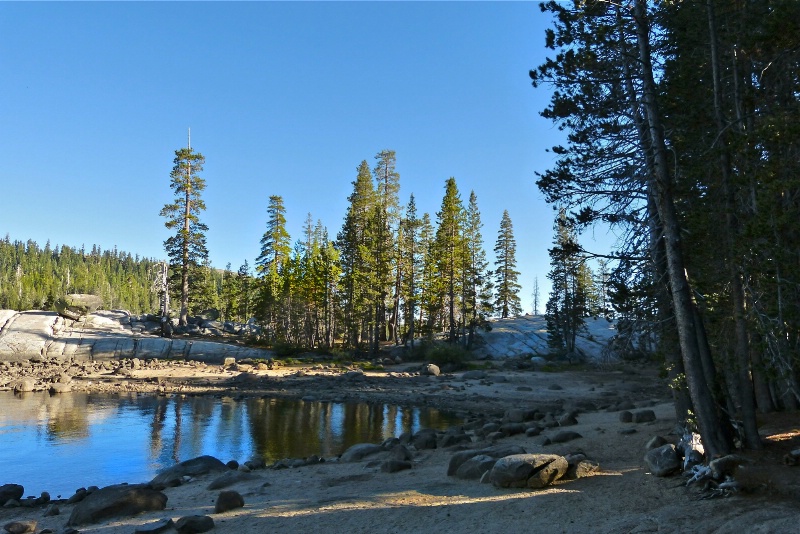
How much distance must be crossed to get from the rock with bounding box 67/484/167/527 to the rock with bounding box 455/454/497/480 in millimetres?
6059

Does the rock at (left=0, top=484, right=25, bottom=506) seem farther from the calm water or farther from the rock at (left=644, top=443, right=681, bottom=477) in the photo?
the rock at (left=644, top=443, right=681, bottom=477)

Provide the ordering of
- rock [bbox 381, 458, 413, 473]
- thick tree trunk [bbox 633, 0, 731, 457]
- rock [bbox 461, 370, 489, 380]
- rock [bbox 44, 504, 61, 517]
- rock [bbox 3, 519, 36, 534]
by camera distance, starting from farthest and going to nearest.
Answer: rock [bbox 461, 370, 489, 380] → rock [bbox 381, 458, 413, 473] → rock [bbox 44, 504, 61, 517] → rock [bbox 3, 519, 36, 534] → thick tree trunk [bbox 633, 0, 731, 457]

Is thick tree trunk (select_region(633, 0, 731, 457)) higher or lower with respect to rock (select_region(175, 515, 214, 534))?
higher

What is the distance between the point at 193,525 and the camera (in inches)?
352

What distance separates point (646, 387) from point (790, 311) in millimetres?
28939

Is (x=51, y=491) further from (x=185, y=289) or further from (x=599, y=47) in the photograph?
(x=185, y=289)

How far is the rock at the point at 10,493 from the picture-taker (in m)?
12.6

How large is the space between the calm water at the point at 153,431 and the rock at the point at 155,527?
6767 mm

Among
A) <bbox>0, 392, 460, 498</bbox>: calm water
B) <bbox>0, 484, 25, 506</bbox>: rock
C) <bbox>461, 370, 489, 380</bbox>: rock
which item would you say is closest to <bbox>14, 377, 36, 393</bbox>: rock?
<bbox>0, 392, 460, 498</bbox>: calm water

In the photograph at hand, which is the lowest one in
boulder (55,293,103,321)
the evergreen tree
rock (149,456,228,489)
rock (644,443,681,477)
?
rock (149,456,228,489)

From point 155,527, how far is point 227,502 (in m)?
1.53

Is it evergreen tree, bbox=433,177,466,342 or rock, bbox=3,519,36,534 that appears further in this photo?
evergreen tree, bbox=433,177,466,342

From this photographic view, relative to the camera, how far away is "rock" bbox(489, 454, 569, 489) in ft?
32.5

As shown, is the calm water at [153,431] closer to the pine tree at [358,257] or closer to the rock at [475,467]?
the rock at [475,467]
